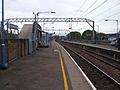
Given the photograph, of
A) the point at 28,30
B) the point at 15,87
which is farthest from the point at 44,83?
the point at 28,30

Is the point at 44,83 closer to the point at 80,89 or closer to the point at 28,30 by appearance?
the point at 80,89

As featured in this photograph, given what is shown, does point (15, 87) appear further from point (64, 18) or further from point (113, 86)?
point (64, 18)

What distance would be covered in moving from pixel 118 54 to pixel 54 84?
20.5 m

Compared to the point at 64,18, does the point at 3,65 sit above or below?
below

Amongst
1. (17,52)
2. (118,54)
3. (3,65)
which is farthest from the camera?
(118,54)

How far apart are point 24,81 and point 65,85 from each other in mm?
1826

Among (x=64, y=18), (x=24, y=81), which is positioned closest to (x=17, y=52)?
(x=24, y=81)

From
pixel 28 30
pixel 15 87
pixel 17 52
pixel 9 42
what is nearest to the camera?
pixel 15 87

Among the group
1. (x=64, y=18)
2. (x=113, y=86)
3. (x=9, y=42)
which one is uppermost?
(x=64, y=18)

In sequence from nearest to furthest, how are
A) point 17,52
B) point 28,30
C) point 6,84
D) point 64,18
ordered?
point 6,84
point 17,52
point 28,30
point 64,18

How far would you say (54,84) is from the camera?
10758 mm

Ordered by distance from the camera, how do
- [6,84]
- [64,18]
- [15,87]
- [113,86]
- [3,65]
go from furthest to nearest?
[64,18] → [3,65] → [113,86] → [6,84] → [15,87]

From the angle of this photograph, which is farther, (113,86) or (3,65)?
(3,65)

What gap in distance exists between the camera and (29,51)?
30500 mm
